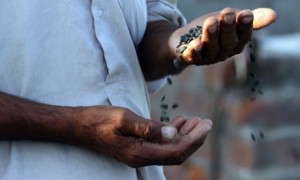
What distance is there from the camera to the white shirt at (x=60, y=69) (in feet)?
4.14

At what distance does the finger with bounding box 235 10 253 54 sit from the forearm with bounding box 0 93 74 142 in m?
0.27

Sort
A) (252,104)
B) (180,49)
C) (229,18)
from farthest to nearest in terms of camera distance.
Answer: (252,104)
(180,49)
(229,18)

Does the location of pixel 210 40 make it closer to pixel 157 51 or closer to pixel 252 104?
pixel 157 51

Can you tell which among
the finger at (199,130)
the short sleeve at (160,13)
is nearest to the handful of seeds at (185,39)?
the finger at (199,130)

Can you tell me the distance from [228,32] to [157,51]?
0.27 m

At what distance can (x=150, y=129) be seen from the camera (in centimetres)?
118

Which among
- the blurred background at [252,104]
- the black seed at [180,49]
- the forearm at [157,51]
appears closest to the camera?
the black seed at [180,49]

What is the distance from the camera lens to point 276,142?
7.39 feet

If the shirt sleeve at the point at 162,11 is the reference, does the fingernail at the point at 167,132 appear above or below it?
above

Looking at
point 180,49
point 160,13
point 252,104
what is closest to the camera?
point 180,49

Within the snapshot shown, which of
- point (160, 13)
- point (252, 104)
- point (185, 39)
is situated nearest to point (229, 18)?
point (185, 39)

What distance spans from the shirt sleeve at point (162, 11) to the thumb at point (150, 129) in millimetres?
378

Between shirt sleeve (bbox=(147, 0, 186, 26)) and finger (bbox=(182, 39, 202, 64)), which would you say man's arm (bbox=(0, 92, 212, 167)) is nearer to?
finger (bbox=(182, 39, 202, 64))

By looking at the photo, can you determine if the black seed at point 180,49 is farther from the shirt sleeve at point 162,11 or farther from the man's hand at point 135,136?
the shirt sleeve at point 162,11
